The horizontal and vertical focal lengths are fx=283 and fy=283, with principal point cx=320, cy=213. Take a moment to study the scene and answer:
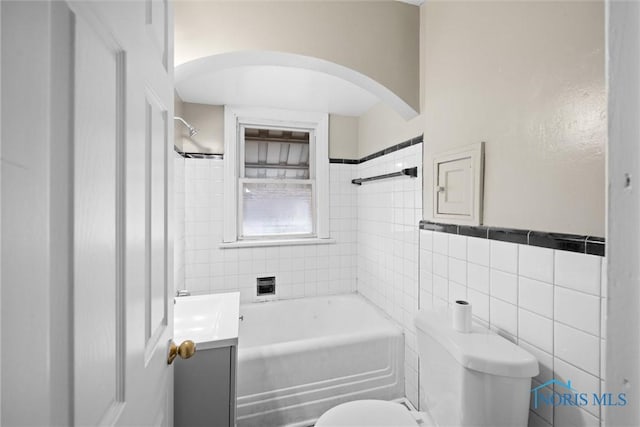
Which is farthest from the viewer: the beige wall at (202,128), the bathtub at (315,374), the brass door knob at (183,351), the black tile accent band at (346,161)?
the black tile accent band at (346,161)

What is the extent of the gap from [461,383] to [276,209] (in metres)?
2.06

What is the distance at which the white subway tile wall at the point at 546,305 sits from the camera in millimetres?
842

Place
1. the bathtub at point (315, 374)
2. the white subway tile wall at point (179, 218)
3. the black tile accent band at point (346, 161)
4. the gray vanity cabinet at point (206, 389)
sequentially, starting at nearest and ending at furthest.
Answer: the gray vanity cabinet at point (206, 389) → the bathtub at point (315, 374) → the white subway tile wall at point (179, 218) → the black tile accent band at point (346, 161)

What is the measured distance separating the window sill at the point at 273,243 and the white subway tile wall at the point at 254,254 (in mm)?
34

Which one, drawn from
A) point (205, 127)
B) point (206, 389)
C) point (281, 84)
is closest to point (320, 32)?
point (281, 84)

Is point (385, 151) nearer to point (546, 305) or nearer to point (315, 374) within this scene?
point (546, 305)

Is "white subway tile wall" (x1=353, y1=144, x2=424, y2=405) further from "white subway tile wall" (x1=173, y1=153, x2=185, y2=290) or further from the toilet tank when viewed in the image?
"white subway tile wall" (x1=173, y1=153, x2=185, y2=290)

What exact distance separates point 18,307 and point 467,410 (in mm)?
1203

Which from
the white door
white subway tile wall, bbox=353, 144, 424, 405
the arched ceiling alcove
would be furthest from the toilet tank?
the arched ceiling alcove

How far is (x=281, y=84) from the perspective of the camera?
2.05 m

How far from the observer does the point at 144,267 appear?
57cm

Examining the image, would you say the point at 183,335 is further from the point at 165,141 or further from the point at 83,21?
the point at 83,21

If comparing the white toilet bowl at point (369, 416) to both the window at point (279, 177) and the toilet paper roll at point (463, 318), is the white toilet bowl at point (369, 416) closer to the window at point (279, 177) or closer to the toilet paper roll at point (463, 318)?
the toilet paper roll at point (463, 318)

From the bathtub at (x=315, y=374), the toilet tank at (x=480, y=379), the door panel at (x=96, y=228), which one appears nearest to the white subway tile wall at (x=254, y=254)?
the bathtub at (x=315, y=374)
